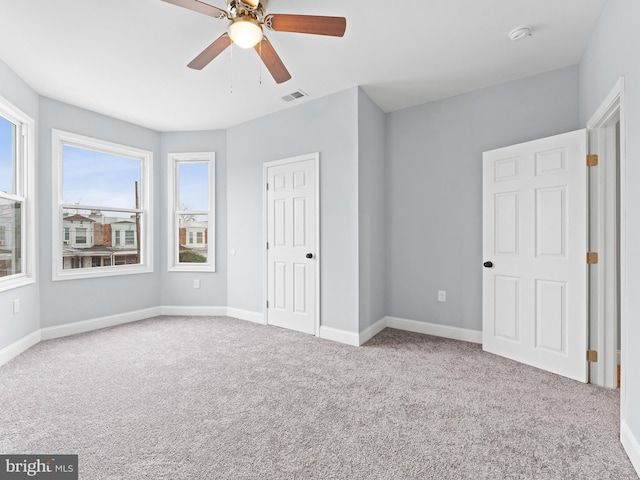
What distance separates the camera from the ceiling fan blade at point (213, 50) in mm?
2154

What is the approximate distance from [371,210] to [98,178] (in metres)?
3.65

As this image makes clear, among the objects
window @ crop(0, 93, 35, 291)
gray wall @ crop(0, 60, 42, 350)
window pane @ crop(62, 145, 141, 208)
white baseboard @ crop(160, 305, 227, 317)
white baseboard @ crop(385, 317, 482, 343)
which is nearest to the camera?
gray wall @ crop(0, 60, 42, 350)

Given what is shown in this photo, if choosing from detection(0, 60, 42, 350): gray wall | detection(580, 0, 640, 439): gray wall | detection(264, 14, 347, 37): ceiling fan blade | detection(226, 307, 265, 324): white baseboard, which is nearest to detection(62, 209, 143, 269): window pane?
detection(0, 60, 42, 350): gray wall

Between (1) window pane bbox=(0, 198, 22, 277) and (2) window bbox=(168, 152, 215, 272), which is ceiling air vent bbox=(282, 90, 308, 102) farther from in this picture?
(1) window pane bbox=(0, 198, 22, 277)

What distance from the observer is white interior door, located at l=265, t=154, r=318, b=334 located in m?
3.82

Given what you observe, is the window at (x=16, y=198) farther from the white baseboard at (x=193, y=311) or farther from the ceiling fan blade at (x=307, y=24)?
A: the ceiling fan blade at (x=307, y=24)

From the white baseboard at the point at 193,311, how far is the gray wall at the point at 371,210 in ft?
7.47

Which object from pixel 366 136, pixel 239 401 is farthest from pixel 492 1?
pixel 239 401

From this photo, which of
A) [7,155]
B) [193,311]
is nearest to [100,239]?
[7,155]

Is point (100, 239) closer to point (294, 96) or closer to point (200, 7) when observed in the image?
point (294, 96)

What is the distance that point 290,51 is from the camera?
2.78 metres

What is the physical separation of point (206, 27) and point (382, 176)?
96.6 inches

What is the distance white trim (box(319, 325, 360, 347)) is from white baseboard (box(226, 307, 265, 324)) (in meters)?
1.01

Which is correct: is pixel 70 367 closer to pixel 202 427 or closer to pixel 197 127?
pixel 202 427
